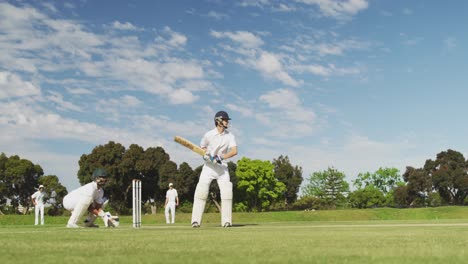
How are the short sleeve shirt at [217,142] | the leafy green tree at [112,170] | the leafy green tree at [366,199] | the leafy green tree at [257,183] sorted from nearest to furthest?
the short sleeve shirt at [217,142] < the leafy green tree at [112,170] < the leafy green tree at [257,183] < the leafy green tree at [366,199]

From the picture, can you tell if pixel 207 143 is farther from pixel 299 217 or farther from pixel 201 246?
pixel 299 217

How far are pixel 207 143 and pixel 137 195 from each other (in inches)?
96.6

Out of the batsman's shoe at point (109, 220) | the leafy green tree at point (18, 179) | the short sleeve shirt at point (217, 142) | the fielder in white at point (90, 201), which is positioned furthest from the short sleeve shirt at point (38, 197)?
the leafy green tree at point (18, 179)

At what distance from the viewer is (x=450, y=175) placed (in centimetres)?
9075

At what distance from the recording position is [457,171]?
9075cm

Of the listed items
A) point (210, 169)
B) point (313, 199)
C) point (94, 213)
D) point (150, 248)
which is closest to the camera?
point (150, 248)

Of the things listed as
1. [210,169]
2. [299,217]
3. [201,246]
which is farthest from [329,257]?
[299,217]

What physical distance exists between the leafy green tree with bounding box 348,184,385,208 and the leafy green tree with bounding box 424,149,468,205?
44.8 ft

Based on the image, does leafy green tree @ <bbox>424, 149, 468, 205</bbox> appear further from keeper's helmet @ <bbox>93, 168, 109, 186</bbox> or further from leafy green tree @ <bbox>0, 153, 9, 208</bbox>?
keeper's helmet @ <bbox>93, 168, 109, 186</bbox>

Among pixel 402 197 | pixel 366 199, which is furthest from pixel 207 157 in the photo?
pixel 366 199

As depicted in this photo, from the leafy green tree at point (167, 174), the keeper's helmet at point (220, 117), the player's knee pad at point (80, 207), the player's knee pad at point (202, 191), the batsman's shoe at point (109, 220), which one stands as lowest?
the batsman's shoe at point (109, 220)

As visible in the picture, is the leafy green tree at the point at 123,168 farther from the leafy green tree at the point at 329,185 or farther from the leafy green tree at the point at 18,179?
the leafy green tree at the point at 329,185

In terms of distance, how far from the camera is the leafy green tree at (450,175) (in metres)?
90.1

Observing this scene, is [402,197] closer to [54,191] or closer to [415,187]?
[415,187]
